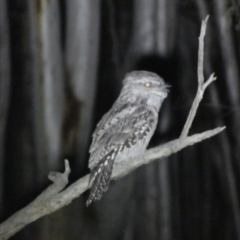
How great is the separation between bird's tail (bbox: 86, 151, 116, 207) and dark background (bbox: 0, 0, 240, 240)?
0.91 metres

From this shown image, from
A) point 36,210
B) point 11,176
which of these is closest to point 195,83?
point 11,176

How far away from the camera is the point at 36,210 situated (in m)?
1.52

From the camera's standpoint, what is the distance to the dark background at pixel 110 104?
2.40 m

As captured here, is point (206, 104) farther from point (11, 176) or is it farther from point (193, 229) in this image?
point (11, 176)

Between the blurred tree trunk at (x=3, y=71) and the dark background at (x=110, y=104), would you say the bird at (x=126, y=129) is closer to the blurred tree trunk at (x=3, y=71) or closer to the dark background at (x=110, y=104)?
the dark background at (x=110, y=104)

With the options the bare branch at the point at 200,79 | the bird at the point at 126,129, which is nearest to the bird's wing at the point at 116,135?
the bird at the point at 126,129

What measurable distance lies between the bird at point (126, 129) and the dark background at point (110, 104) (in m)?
0.75

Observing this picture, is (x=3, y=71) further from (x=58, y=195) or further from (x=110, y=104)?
(x=58, y=195)

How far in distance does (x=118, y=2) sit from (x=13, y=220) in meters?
1.50

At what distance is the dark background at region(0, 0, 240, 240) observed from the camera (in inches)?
94.6

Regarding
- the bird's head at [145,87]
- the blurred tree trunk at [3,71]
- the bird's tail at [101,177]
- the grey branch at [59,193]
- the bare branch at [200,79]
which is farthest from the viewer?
the blurred tree trunk at [3,71]

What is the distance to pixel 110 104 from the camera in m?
2.56

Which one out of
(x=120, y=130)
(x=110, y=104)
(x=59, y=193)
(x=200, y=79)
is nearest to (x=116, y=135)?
(x=120, y=130)

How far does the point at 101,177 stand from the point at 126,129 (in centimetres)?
23
